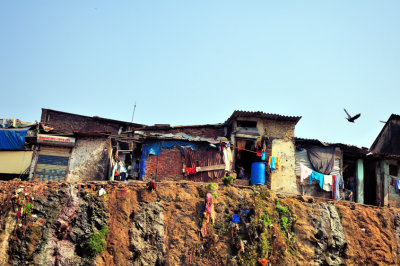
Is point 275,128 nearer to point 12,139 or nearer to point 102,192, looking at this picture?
point 102,192

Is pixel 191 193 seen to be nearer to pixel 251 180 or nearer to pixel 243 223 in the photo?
pixel 243 223

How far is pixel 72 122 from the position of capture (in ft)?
89.7

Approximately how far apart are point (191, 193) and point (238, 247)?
3.49 meters

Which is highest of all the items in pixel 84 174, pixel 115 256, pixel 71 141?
pixel 71 141

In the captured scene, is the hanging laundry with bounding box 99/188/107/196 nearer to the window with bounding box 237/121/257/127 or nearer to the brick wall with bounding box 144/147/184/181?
the brick wall with bounding box 144/147/184/181

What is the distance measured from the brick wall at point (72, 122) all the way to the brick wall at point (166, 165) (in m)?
8.51

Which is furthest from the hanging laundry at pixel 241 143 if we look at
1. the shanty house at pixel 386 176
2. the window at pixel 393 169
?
the window at pixel 393 169

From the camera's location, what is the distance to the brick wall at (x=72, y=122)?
27016 millimetres

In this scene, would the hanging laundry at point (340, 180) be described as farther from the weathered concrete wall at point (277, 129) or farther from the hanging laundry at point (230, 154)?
the hanging laundry at point (230, 154)

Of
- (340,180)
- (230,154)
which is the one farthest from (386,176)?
(230,154)

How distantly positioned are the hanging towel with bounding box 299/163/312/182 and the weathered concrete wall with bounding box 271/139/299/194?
Answer: 0.46 meters

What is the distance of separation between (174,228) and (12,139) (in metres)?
11.7

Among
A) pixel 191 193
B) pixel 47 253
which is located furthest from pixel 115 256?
pixel 191 193

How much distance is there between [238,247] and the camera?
633 inches
